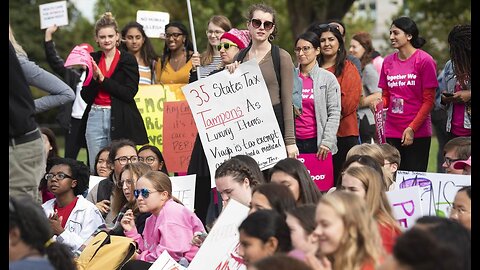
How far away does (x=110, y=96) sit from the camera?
1124 centimetres

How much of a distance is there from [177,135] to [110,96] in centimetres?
94

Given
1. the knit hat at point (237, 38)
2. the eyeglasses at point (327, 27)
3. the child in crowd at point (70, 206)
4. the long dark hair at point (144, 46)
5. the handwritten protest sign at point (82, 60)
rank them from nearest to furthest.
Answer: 1. the child in crowd at point (70, 206)
2. the knit hat at point (237, 38)
3. the eyeglasses at point (327, 27)
4. the handwritten protest sign at point (82, 60)
5. the long dark hair at point (144, 46)

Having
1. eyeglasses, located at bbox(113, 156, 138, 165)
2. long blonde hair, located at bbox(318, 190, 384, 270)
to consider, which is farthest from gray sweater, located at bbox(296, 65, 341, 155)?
long blonde hair, located at bbox(318, 190, 384, 270)

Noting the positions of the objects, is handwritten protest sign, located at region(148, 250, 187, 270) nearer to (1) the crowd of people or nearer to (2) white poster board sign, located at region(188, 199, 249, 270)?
(1) the crowd of people

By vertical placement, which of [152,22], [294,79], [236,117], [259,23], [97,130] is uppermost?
[259,23]

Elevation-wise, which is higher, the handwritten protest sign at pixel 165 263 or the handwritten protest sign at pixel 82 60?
the handwritten protest sign at pixel 82 60

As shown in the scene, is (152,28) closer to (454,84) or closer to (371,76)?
(371,76)

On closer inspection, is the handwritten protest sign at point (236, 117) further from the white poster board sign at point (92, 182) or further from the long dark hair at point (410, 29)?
the long dark hair at point (410, 29)

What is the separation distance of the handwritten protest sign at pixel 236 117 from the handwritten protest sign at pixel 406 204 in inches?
77.1

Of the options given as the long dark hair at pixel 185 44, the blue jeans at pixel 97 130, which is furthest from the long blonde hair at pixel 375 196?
the long dark hair at pixel 185 44

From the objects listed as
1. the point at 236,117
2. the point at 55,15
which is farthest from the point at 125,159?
the point at 55,15

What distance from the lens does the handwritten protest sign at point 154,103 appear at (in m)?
12.3

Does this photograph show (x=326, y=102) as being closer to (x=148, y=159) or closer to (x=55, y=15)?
(x=148, y=159)

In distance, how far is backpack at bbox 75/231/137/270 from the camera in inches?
322
